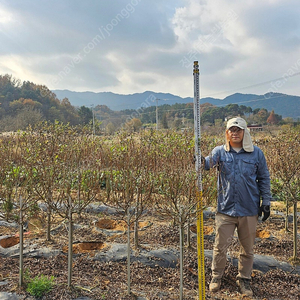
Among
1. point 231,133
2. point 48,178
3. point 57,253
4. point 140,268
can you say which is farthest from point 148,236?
point 231,133

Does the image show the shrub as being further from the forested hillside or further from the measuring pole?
the forested hillside

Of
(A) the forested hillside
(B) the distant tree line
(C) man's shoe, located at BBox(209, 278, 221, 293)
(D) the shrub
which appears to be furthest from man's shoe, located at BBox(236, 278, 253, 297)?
(A) the forested hillside

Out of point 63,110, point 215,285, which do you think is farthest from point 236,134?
point 63,110

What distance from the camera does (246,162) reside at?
8.86ft

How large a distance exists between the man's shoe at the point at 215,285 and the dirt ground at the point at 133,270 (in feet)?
0.16

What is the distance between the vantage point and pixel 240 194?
8.77 ft

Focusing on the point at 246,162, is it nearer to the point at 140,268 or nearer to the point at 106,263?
the point at 140,268

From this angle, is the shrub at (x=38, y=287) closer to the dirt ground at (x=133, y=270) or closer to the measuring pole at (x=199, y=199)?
the dirt ground at (x=133, y=270)

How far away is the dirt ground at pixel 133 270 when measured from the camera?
2.70 meters

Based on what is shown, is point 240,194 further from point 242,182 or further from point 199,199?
point 199,199

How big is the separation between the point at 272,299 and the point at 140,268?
1.55 metres

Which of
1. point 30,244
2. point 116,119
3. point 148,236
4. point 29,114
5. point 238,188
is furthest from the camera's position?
point 116,119

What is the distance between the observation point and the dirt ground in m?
2.70

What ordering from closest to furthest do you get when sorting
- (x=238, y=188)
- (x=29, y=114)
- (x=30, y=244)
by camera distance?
1. (x=238, y=188)
2. (x=30, y=244)
3. (x=29, y=114)
